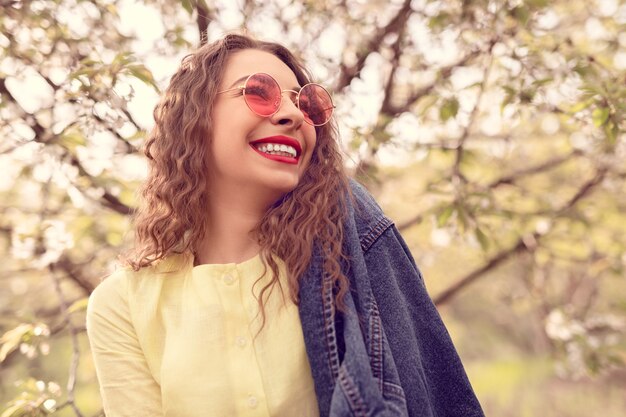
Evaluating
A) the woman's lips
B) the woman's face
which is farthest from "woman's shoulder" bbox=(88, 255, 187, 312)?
the woman's lips

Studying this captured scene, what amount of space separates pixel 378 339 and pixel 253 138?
68 centimetres

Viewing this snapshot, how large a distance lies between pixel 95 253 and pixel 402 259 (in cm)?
199

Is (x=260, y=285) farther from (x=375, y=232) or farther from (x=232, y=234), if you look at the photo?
(x=375, y=232)

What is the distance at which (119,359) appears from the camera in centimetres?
166

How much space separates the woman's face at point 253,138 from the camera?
1684 millimetres

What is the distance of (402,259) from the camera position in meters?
1.74

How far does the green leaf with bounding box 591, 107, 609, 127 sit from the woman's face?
1.09m

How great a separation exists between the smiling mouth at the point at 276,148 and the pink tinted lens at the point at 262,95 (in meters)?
0.08

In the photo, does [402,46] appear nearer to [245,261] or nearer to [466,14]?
[466,14]

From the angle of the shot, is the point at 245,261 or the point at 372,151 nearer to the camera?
the point at 245,261

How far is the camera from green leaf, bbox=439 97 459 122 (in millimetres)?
2578

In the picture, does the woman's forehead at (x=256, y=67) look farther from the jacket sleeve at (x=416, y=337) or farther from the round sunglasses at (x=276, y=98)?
the jacket sleeve at (x=416, y=337)

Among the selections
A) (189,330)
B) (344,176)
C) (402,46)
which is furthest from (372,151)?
(189,330)

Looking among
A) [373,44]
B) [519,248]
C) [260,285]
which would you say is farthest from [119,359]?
[519,248]
